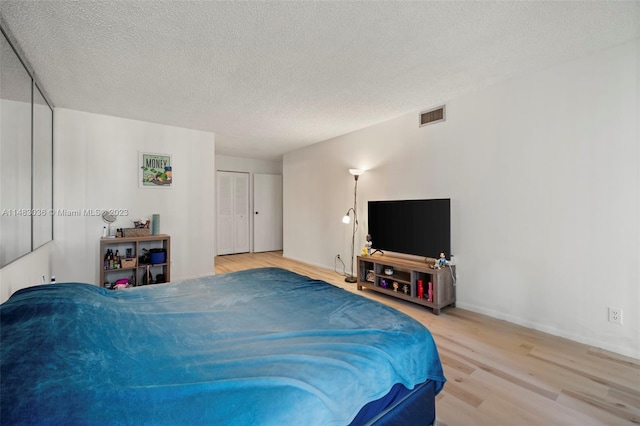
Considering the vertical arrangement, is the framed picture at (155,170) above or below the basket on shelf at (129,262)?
above

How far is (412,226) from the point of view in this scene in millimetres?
3553

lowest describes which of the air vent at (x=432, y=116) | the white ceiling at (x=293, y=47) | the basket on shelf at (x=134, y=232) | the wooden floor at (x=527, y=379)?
the wooden floor at (x=527, y=379)

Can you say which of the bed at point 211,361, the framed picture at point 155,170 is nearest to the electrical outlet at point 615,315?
the bed at point 211,361

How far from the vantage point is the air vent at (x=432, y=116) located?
11.4ft

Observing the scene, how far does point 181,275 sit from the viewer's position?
14.8 ft

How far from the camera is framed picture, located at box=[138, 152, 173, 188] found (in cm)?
418

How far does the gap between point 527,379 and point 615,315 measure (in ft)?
3.54

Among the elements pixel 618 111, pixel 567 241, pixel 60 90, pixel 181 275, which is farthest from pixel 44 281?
pixel 618 111

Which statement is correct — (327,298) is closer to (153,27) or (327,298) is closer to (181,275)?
(153,27)

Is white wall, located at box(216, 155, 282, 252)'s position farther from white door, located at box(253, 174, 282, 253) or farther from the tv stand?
the tv stand

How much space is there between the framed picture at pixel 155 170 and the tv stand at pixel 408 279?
3.21 m

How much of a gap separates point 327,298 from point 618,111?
2806 mm

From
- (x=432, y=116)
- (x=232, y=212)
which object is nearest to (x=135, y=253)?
(x=232, y=212)

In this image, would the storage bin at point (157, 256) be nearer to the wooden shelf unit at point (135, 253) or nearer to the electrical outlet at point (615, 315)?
the wooden shelf unit at point (135, 253)
